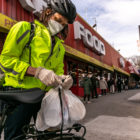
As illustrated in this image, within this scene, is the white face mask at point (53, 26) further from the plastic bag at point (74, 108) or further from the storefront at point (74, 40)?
the storefront at point (74, 40)

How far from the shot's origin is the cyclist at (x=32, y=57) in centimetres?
127

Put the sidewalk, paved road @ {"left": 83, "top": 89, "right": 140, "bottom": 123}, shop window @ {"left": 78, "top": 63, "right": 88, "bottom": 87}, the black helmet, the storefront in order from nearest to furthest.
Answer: the black helmet < the sidewalk < paved road @ {"left": 83, "top": 89, "right": 140, "bottom": 123} < the storefront < shop window @ {"left": 78, "top": 63, "right": 88, "bottom": 87}

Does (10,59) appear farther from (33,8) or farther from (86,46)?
(86,46)

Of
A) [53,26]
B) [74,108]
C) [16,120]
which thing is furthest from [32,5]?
[74,108]

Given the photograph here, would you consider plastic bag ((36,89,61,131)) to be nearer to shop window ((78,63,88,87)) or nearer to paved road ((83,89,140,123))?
paved road ((83,89,140,123))

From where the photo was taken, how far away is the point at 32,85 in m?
1.40

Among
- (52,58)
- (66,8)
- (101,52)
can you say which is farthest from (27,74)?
(101,52)

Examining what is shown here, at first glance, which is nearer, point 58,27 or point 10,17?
point 58,27

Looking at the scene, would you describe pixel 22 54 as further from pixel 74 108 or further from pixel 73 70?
pixel 73 70

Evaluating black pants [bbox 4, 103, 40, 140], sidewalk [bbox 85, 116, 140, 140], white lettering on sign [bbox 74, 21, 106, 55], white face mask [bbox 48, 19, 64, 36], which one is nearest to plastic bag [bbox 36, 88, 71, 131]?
black pants [bbox 4, 103, 40, 140]

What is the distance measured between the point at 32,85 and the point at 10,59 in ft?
0.85

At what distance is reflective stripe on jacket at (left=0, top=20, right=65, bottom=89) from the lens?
128 centimetres

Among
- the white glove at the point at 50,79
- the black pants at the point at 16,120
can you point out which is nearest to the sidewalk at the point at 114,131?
the black pants at the point at 16,120

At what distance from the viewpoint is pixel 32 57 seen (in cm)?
141
